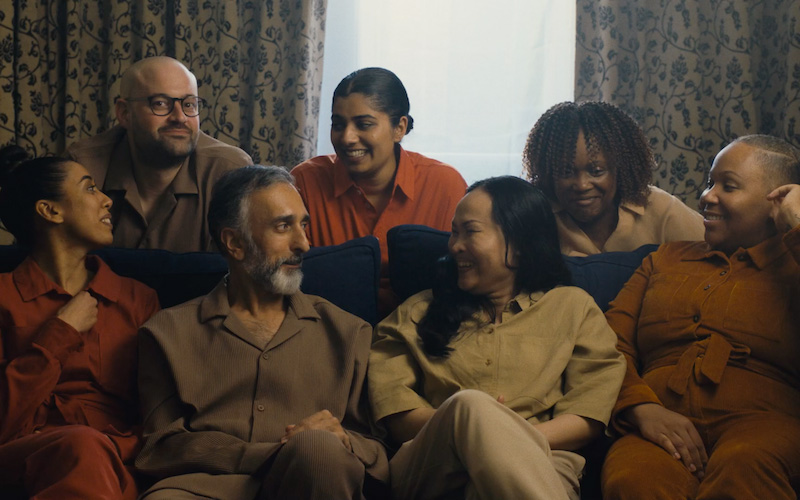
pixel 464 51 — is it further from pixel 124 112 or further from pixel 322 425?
pixel 322 425

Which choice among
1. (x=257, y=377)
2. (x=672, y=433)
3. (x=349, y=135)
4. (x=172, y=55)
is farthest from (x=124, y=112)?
(x=672, y=433)

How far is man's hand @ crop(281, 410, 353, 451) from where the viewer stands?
1.88 metres

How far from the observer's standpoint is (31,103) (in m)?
3.80

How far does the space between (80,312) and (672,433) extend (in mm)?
1441

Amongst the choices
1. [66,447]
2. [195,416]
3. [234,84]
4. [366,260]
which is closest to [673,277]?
[366,260]

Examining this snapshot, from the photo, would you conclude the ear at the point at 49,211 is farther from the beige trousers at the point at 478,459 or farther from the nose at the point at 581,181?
the nose at the point at 581,181

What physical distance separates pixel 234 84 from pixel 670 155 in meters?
2.04

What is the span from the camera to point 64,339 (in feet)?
6.56

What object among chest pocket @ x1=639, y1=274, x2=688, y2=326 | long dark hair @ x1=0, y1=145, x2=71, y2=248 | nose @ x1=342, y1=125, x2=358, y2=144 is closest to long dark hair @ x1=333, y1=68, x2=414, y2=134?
nose @ x1=342, y1=125, x2=358, y2=144

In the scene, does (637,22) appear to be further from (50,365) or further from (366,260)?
(50,365)

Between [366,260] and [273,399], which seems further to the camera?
[366,260]

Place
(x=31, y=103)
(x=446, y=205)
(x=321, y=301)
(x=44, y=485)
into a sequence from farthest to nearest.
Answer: (x=31, y=103)
(x=446, y=205)
(x=321, y=301)
(x=44, y=485)

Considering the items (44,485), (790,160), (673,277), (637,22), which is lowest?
(44,485)

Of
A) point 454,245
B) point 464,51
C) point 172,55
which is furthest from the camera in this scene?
point 464,51
